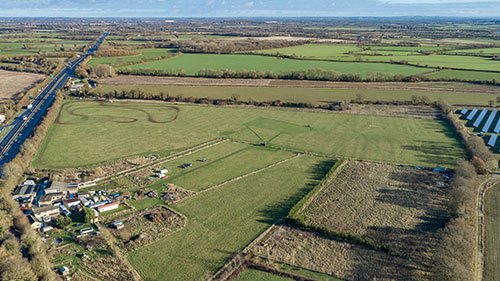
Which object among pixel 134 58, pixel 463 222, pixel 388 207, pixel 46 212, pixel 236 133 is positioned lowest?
pixel 46 212

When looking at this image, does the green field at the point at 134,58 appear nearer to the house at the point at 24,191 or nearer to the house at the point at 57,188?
the house at the point at 24,191

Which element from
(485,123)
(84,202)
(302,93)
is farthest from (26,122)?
(485,123)

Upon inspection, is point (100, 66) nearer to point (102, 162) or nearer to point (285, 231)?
point (102, 162)

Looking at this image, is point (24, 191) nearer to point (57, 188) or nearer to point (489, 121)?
point (57, 188)

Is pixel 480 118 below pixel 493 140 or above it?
above

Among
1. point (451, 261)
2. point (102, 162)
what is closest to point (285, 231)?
point (451, 261)

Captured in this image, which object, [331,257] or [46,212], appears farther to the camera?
[46,212]
